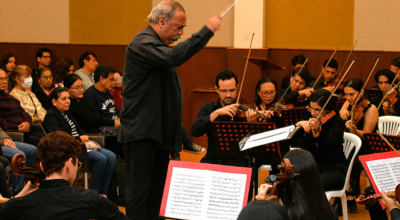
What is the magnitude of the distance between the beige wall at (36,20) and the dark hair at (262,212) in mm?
6608

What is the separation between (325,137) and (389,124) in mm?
1240

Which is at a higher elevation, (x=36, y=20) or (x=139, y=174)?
(x=36, y=20)

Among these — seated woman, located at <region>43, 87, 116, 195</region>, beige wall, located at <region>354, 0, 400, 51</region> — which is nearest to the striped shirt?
seated woman, located at <region>43, 87, 116, 195</region>

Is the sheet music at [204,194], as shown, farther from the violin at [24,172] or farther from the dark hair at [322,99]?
the dark hair at [322,99]

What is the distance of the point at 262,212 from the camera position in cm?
129

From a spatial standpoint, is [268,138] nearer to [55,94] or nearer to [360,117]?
[360,117]

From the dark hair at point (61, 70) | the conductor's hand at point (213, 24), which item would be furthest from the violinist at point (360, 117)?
the dark hair at point (61, 70)

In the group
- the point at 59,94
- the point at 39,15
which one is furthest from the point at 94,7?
the point at 59,94

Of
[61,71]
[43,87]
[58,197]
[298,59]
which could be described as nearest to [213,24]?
[58,197]

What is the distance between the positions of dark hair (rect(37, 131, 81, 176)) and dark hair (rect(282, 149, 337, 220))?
0.95 metres

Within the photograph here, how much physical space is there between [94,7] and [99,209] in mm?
6028

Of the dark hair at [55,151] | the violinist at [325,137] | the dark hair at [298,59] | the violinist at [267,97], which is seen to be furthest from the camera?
the dark hair at [298,59]

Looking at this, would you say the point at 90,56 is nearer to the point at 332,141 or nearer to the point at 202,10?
the point at 202,10

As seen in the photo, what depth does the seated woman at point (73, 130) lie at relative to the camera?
386cm
